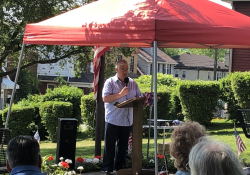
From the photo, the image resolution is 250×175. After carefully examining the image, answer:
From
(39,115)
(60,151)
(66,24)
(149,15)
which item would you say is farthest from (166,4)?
(39,115)

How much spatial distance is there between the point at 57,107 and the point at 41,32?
10.6 metres

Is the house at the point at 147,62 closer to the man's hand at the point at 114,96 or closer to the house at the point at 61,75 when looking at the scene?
the house at the point at 61,75

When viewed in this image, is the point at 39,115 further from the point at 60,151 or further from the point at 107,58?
the point at 60,151

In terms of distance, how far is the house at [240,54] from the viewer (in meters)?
22.1

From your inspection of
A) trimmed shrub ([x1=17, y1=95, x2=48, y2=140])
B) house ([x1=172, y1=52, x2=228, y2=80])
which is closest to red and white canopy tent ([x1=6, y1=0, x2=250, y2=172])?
trimmed shrub ([x1=17, y1=95, x2=48, y2=140])

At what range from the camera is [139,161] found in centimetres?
634

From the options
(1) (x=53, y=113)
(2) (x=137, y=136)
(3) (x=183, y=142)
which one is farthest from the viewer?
(1) (x=53, y=113)

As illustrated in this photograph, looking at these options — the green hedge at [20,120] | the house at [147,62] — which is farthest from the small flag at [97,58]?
the house at [147,62]

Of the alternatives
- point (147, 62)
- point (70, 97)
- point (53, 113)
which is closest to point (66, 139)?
point (53, 113)

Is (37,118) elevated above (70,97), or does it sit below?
below

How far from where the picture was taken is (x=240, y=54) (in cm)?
2255

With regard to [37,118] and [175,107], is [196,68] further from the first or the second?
[37,118]

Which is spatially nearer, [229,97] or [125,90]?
[125,90]

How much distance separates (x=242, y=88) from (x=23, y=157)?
1342cm
